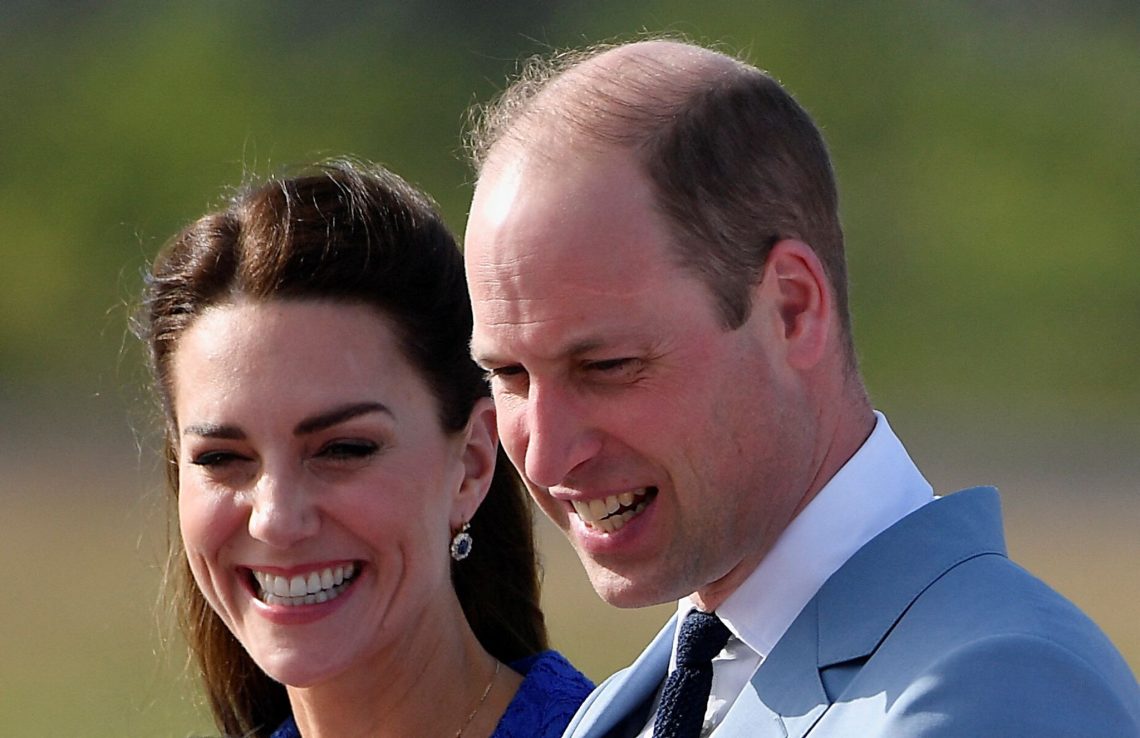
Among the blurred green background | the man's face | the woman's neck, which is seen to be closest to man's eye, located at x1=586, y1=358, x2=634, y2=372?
the man's face

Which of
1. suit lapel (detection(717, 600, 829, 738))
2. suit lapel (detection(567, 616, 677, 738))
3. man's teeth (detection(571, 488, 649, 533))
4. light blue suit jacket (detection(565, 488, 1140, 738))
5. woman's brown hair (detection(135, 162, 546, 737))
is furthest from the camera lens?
woman's brown hair (detection(135, 162, 546, 737))

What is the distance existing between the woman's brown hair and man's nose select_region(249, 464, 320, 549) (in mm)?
293

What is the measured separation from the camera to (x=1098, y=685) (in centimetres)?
171

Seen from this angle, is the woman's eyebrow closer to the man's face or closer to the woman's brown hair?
the woman's brown hair

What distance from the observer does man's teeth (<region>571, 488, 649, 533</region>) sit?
2027mm

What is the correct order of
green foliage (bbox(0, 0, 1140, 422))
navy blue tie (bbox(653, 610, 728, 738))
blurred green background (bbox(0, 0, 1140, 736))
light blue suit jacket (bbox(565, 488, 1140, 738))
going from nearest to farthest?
1. light blue suit jacket (bbox(565, 488, 1140, 738))
2. navy blue tie (bbox(653, 610, 728, 738))
3. blurred green background (bbox(0, 0, 1140, 736))
4. green foliage (bbox(0, 0, 1140, 422))

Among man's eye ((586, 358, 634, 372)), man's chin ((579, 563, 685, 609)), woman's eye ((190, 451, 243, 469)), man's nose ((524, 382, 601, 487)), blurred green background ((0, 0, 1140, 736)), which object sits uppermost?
blurred green background ((0, 0, 1140, 736))

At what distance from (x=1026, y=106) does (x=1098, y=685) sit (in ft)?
44.9

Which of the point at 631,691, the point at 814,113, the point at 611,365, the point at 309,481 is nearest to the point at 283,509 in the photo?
the point at 309,481

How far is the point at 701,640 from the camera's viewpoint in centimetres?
219

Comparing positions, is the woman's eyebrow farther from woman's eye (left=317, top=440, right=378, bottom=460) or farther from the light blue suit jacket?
the light blue suit jacket

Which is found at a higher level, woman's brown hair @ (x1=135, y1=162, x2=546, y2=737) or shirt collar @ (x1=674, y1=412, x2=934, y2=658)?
woman's brown hair @ (x1=135, y1=162, x2=546, y2=737)

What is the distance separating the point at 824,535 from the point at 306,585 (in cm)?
118

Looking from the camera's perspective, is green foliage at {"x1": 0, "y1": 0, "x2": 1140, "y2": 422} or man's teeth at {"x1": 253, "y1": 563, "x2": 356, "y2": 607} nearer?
man's teeth at {"x1": 253, "y1": 563, "x2": 356, "y2": 607}
